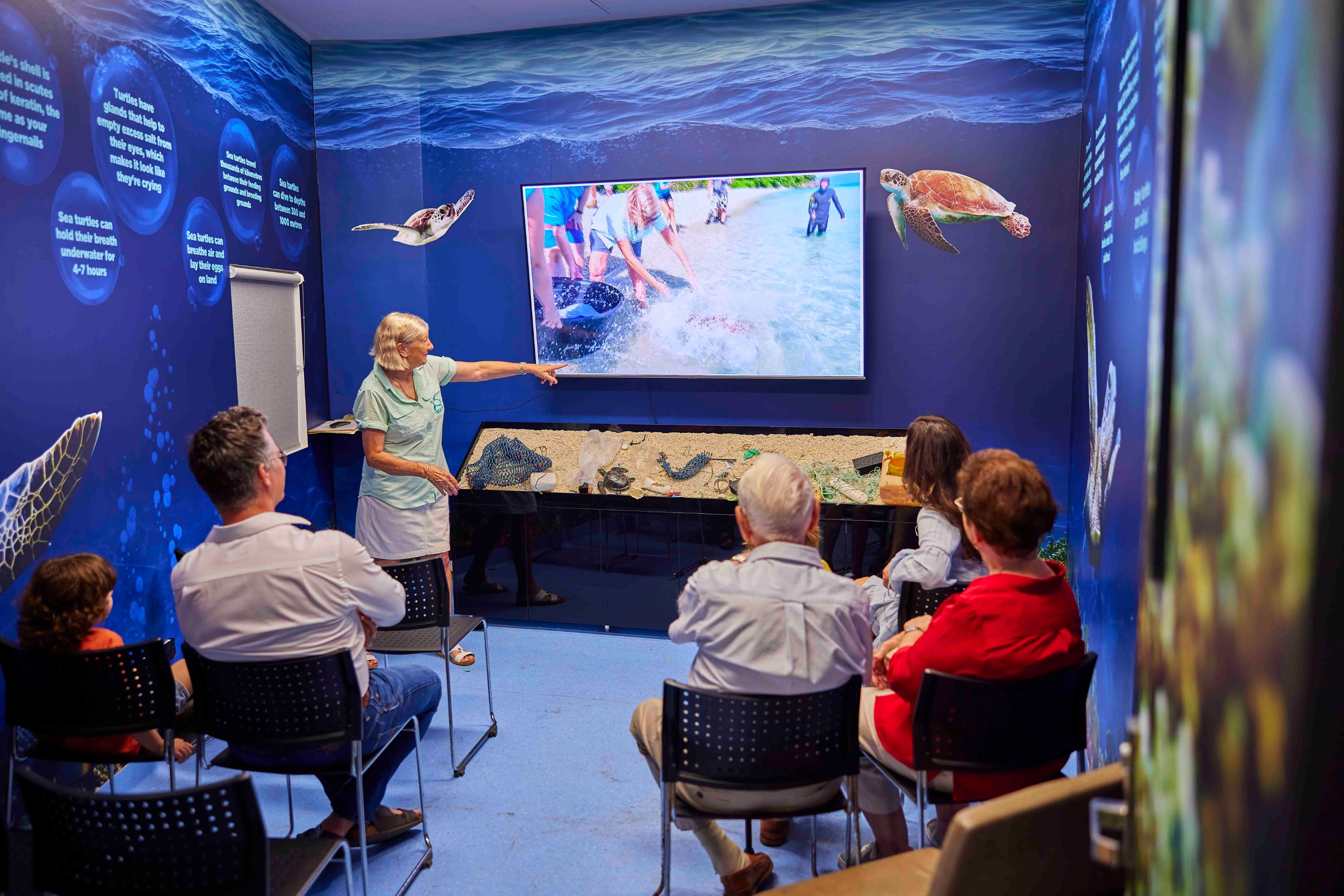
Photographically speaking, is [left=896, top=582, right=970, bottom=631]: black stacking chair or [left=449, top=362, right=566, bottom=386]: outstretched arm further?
[left=449, top=362, right=566, bottom=386]: outstretched arm

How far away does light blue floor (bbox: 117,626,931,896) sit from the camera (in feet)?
8.52

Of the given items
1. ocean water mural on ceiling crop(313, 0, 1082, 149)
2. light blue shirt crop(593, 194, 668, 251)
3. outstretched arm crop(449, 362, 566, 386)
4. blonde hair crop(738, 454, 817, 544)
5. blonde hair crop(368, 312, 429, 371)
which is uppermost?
ocean water mural on ceiling crop(313, 0, 1082, 149)

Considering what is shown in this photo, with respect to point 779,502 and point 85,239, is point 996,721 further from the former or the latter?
point 85,239

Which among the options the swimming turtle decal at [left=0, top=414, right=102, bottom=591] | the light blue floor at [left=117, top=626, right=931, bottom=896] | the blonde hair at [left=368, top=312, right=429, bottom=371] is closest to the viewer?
the light blue floor at [left=117, top=626, right=931, bottom=896]

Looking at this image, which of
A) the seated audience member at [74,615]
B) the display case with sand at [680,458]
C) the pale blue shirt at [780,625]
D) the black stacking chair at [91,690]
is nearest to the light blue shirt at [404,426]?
the display case with sand at [680,458]

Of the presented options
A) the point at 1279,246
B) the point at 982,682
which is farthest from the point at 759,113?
the point at 1279,246

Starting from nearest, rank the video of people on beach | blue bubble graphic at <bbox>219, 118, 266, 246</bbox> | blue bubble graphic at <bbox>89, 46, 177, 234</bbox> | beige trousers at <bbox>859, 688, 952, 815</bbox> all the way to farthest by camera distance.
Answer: beige trousers at <bbox>859, 688, 952, 815</bbox> → blue bubble graphic at <bbox>89, 46, 177, 234</bbox> → blue bubble graphic at <bbox>219, 118, 266, 246</bbox> → the video of people on beach

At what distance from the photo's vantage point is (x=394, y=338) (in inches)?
154

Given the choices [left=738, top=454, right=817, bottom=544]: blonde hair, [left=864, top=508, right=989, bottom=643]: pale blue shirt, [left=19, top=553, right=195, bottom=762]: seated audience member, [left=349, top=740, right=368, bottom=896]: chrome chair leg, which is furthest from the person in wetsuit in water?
[left=19, top=553, right=195, bottom=762]: seated audience member

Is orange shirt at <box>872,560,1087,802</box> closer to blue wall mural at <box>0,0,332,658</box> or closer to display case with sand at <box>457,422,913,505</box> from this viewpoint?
display case with sand at <box>457,422,913,505</box>

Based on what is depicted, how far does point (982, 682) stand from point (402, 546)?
294 centimetres

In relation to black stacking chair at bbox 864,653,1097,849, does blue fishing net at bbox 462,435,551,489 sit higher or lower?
higher

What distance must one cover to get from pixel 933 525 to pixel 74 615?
2.41 metres

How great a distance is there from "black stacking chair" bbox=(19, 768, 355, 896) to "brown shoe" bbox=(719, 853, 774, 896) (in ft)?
4.01
